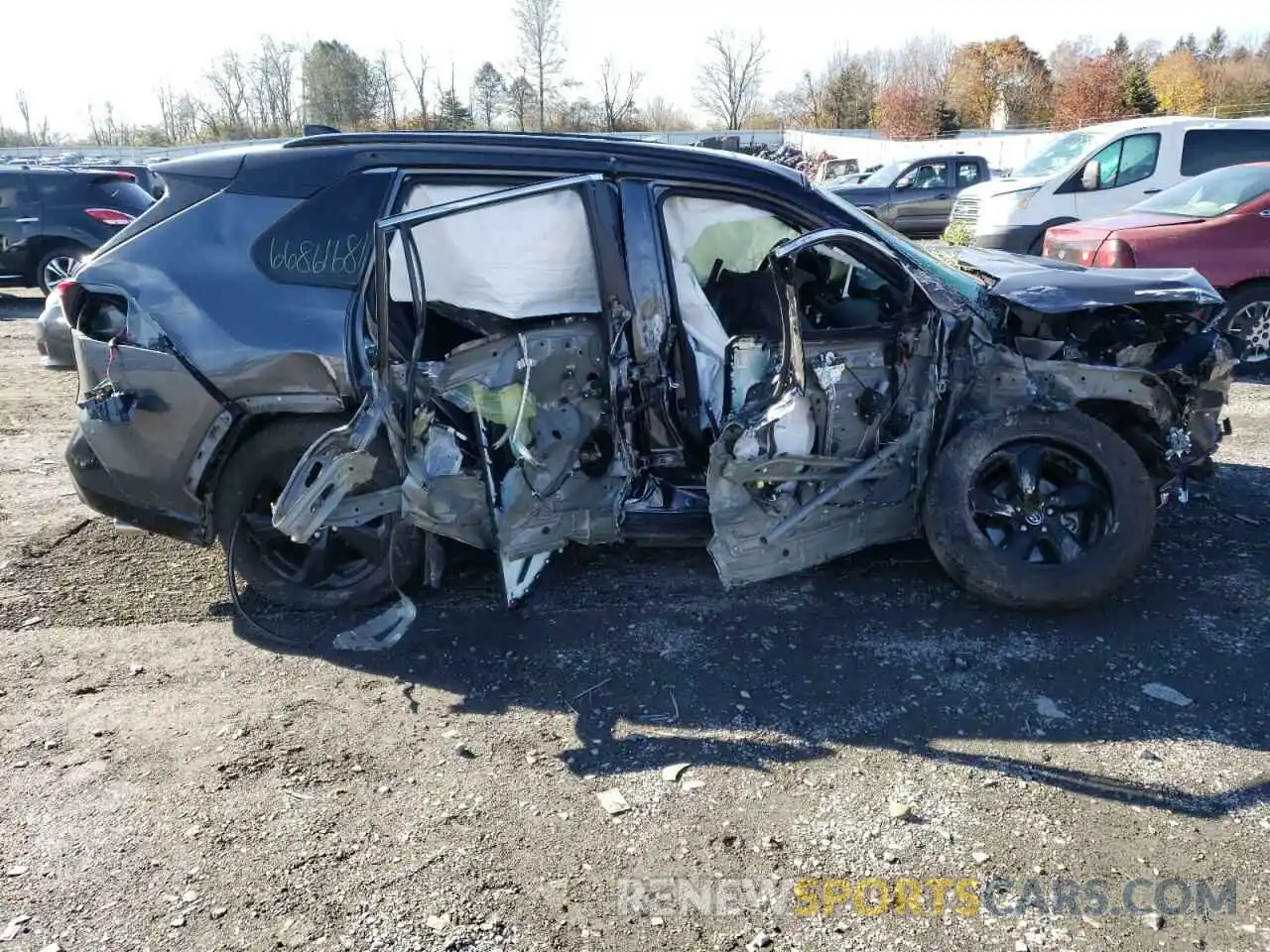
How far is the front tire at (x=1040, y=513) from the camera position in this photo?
12.0 feet

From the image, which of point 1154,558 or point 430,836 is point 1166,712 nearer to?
point 1154,558

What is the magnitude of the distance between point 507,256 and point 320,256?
0.72m

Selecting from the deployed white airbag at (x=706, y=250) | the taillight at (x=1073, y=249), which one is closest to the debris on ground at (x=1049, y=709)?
the deployed white airbag at (x=706, y=250)

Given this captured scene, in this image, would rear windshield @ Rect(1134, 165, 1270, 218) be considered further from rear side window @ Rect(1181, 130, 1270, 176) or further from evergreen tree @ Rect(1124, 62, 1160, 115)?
evergreen tree @ Rect(1124, 62, 1160, 115)

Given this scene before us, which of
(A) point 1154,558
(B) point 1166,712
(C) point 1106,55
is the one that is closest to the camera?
(B) point 1166,712

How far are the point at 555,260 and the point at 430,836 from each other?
215 cm

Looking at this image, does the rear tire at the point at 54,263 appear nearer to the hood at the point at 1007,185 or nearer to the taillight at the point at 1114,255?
the hood at the point at 1007,185

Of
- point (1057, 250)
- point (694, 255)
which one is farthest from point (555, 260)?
point (1057, 250)

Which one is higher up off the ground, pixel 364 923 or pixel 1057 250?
pixel 1057 250

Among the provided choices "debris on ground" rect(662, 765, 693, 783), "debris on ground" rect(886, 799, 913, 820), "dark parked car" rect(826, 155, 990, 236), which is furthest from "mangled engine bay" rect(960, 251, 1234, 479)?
"dark parked car" rect(826, 155, 990, 236)

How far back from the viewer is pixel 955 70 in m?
54.2

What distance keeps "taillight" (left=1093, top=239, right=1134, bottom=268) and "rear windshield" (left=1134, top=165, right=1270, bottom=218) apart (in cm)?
80

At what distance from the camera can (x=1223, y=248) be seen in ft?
24.6

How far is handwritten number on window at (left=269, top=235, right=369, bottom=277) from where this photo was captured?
12.3ft
